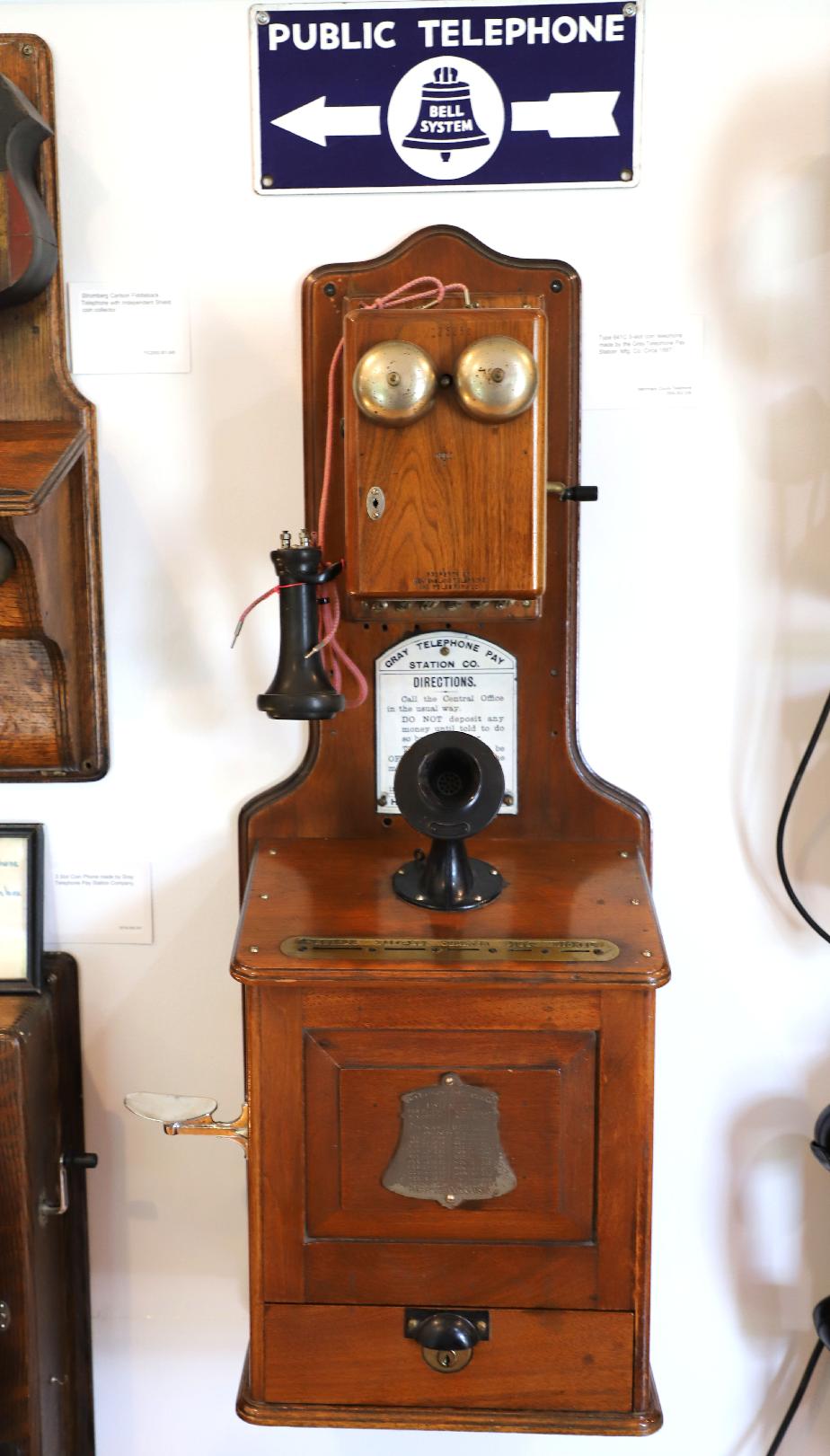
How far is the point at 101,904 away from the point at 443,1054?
61cm

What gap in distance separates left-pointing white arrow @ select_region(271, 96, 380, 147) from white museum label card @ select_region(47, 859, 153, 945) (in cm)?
94

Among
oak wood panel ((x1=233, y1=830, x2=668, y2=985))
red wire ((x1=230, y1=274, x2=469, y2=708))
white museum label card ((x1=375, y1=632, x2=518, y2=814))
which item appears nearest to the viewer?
oak wood panel ((x1=233, y1=830, x2=668, y2=985))

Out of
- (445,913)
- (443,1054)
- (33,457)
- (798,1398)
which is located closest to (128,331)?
(33,457)

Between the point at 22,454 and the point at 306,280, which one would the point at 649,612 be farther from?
the point at 22,454

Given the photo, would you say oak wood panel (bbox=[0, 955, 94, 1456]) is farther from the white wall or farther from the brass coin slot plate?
the brass coin slot plate

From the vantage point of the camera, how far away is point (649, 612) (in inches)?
60.4

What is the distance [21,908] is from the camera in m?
1.57

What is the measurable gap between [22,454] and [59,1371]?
1.18 meters

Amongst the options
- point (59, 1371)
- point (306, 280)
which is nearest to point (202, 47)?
point (306, 280)

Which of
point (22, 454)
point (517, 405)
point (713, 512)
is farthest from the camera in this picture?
point (713, 512)

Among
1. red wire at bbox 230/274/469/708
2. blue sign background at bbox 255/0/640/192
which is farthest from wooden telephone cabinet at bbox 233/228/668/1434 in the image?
blue sign background at bbox 255/0/640/192

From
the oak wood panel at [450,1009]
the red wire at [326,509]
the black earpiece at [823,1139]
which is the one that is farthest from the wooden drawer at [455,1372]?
the red wire at [326,509]

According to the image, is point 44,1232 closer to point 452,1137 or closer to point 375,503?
point 452,1137

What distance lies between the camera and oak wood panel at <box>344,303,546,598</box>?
1221 millimetres
